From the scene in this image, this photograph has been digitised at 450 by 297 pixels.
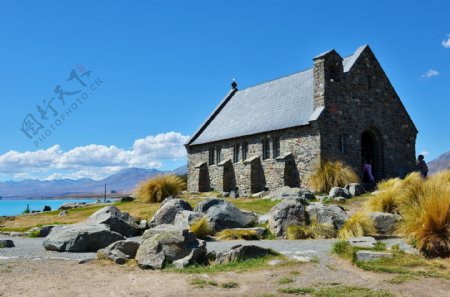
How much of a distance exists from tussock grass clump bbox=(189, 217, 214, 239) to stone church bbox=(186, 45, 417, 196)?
13589 mm

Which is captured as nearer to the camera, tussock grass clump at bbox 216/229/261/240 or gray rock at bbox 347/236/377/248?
gray rock at bbox 347/236/377/248

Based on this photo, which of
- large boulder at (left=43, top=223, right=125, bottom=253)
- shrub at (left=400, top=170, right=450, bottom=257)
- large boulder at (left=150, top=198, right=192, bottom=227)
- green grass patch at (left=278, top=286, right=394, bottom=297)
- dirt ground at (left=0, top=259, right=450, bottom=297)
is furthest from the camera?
large boulder at (left=150, top=198, right=192, bottom=227)

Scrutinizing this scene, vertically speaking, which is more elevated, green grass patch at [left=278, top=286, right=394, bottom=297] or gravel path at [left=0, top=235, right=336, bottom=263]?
gravel path at [left=0, top=235, right=336, bottom=263]

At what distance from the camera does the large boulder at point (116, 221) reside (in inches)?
596

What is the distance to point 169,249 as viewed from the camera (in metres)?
10.4

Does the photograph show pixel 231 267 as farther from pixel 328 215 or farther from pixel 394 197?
pixel 394 197

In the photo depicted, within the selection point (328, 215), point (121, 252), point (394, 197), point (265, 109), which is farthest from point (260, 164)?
point (121, 252)

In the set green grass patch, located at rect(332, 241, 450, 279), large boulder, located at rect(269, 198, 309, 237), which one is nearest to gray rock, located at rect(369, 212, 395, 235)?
large boulder, located at rect(269, 198, 309, 237)

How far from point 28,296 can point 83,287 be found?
3.18ft

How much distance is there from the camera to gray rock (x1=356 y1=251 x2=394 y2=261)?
32.0 ft

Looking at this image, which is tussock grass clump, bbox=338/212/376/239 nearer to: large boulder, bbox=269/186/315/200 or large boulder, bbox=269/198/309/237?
large boulder, bbox=269/198/309/237

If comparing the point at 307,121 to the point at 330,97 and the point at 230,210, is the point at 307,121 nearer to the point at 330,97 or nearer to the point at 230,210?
the point at 330,97

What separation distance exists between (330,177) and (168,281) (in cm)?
1795

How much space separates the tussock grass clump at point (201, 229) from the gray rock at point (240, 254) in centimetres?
361
